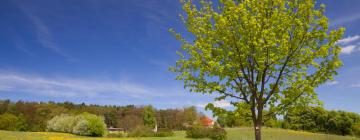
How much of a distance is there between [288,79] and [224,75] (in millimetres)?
2467

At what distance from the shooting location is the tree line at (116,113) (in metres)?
99.3

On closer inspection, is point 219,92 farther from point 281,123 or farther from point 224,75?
point 281,123

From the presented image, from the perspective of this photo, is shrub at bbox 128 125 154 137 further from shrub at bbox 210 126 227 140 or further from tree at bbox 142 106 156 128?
tree at bbox 142 106 156 128

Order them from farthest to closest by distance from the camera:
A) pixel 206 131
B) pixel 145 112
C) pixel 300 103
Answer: pixel 145 112
pixel 206 131
pixel 300 103

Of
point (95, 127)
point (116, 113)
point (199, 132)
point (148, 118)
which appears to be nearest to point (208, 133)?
point (199, 132)

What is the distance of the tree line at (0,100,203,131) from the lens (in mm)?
99312

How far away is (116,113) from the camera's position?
454 feet

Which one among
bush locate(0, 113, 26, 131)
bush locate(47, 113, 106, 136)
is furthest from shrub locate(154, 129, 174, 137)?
bush locate(0, 113, 26, 131)

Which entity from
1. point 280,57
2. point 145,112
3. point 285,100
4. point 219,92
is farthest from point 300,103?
point 145,112

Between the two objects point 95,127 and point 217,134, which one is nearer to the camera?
point 95,127

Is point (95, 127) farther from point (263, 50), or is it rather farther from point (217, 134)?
point (263, 50)

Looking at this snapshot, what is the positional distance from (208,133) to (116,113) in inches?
3557

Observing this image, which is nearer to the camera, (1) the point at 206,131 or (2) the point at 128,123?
(1) the point at 206,131

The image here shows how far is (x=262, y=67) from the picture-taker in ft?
32.6
